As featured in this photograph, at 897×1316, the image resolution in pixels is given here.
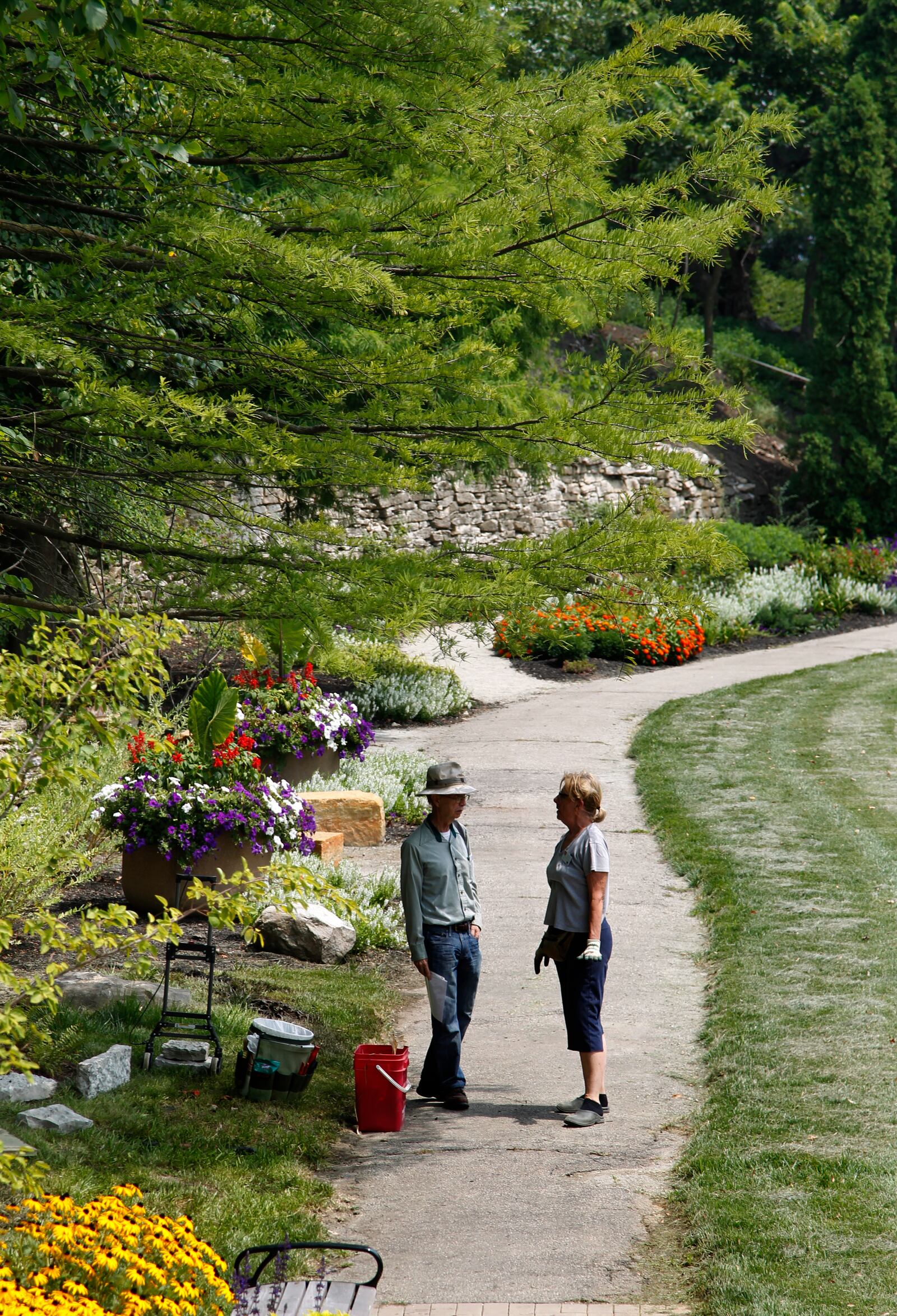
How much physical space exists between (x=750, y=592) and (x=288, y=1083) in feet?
56.2

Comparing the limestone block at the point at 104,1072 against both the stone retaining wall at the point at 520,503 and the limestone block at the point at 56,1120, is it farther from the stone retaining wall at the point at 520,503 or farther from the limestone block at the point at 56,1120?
the stone retaining wall at the point at 520,503

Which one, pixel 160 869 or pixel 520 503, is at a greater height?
pixel 520 503

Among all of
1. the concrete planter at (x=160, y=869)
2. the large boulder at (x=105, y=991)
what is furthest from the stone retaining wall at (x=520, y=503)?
the large boulder at (x=105, y=991)

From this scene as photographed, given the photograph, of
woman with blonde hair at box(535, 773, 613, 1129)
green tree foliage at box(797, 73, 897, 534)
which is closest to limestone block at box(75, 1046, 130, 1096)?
woman with blonde hair at box(535, 773, 613, 1129)

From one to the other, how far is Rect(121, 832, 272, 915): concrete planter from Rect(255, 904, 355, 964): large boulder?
361mm

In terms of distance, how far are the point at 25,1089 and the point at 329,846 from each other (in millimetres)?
3831

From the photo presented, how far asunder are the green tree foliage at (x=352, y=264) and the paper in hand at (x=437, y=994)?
205 centimetres

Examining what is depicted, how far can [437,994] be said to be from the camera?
5.42 m

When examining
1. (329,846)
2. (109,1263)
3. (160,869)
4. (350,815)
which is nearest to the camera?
(109,1263)

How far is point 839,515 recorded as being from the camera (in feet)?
85.7

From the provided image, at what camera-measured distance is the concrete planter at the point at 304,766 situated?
1035 cm

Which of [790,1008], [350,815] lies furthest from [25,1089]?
[350,815]

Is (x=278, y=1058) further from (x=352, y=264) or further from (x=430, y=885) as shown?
(x=352, y=264)

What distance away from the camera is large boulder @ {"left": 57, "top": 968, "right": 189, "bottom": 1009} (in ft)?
19.0
